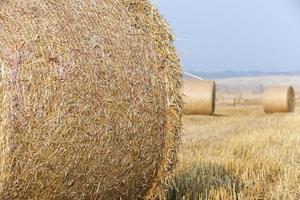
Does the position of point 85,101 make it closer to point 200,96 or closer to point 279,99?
point 200,96

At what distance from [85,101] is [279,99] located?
1592 cm

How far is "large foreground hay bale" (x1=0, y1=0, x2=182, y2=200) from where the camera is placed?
3.47 m

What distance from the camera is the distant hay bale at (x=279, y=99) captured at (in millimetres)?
18875

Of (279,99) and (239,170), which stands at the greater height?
(239,170)

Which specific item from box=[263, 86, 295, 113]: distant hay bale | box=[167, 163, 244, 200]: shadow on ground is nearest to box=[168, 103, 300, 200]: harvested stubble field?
box=[167, 163, 244, 200]: shadow on ground

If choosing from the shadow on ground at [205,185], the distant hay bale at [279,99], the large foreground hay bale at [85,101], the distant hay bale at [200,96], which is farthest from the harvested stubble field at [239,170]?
the distant hay bale at [279,99]

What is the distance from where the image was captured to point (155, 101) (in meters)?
4.26

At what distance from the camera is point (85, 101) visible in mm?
3721

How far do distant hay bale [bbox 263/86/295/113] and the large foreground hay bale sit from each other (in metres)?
14.9

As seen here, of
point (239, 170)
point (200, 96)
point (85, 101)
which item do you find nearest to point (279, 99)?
point (200, 96)

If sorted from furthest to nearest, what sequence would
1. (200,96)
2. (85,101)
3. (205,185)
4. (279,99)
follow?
1. (279,99)
2. (200,96)
3. (205,185)
4. (85,101)

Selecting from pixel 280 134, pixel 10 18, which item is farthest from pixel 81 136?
pixel 280 134

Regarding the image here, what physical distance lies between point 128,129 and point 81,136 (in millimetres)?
422

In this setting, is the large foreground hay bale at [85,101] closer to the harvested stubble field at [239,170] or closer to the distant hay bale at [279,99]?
the harvested stubble field at [239,170]
